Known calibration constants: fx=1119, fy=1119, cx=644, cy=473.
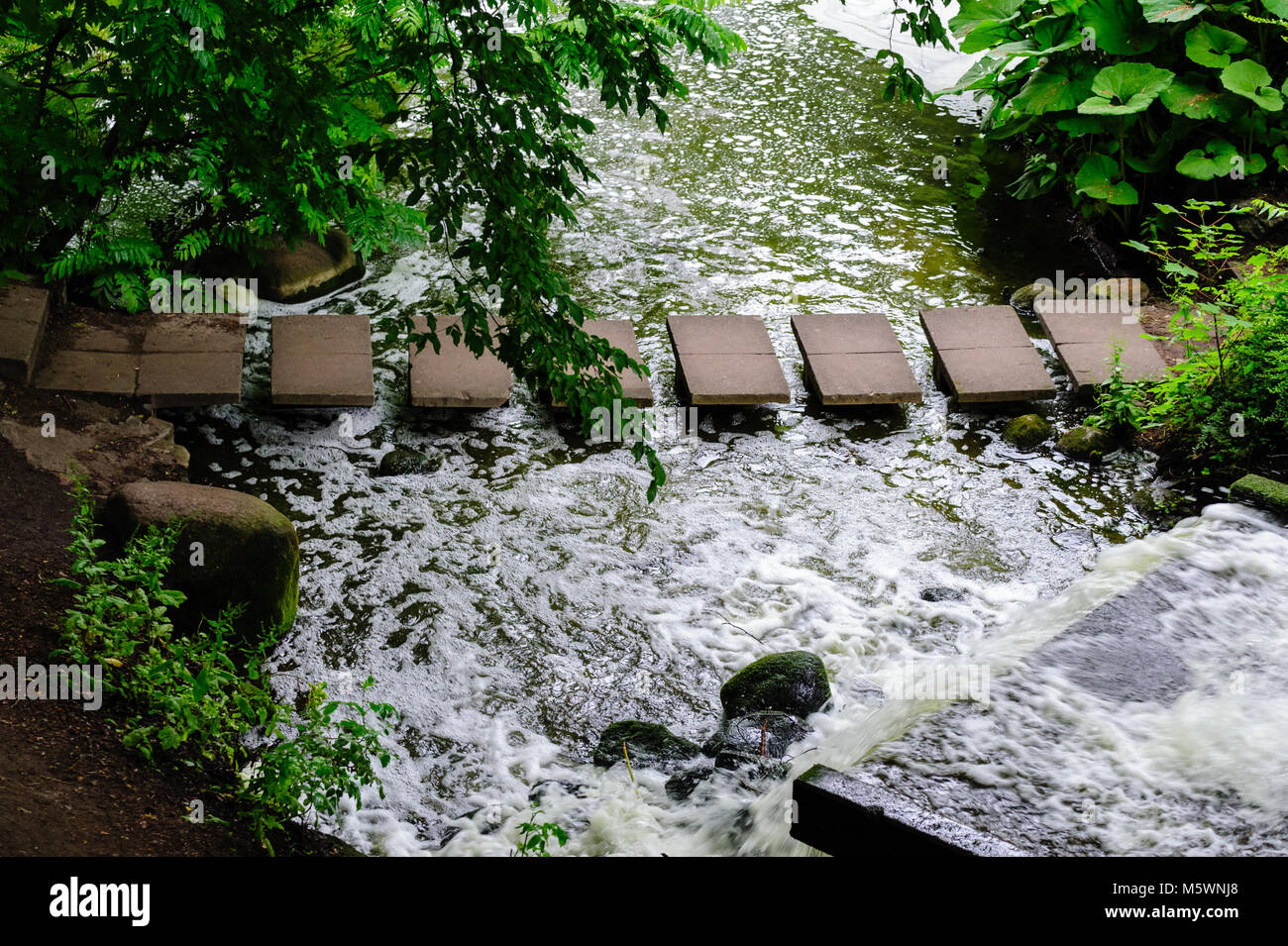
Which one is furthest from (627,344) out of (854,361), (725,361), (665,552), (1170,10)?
(1170,10)

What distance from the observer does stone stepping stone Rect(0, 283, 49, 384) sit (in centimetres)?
618

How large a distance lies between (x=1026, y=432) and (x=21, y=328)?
6017 millimetres

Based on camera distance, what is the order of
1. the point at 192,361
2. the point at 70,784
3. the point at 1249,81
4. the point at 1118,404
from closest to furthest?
the point at 70,784 < the point at 192,361 < the point at 1118,404 < the point at 1249,81

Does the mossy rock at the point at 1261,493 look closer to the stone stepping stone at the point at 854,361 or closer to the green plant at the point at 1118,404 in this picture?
the green plant at the point at 1118,404

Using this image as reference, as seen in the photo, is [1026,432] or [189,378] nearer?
[189,378]

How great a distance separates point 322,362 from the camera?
694 centimetres

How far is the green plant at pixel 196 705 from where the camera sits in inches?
157

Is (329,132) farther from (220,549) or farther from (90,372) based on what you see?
(220,549)

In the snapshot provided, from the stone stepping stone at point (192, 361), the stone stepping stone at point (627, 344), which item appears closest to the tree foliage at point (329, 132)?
the stone stepping stone at point (192, 361)

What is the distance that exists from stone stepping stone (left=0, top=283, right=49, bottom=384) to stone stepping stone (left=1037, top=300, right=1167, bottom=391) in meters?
6.33

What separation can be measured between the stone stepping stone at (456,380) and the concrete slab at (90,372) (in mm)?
1621

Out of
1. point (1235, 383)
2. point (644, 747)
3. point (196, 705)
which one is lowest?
point (644, 747)
